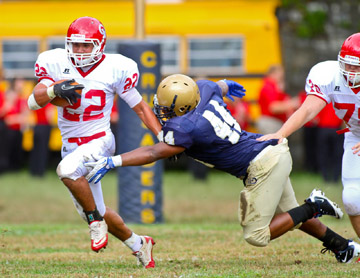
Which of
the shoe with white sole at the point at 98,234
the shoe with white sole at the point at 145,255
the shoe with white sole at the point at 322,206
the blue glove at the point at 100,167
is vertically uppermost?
the blue glove at the point at 100,167

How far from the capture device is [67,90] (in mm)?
5496

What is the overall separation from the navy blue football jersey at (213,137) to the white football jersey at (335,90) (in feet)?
1.77

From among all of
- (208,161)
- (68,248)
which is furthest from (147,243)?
(68,248)

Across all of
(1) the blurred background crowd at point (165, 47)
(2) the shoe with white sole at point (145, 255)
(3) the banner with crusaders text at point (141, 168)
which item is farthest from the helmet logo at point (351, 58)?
(1) the blurred background crowd at point (165, 47)

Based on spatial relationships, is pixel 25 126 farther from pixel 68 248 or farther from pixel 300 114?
pixel 300 114

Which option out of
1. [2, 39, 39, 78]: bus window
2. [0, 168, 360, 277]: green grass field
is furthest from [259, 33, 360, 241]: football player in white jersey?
[2, 39, 39, 78]: bus window

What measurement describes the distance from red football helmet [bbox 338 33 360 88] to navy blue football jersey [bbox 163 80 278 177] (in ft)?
2.30

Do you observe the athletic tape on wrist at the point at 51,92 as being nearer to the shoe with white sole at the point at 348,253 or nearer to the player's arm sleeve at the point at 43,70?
the player's arm sleeve at the point at 43,70

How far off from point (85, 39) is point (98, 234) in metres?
1.45

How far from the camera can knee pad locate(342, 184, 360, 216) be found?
582cm

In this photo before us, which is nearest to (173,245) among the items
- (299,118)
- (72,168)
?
(72,168)

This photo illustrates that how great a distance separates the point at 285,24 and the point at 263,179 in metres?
11.5

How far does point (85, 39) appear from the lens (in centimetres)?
586

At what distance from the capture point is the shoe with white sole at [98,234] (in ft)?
18.2
